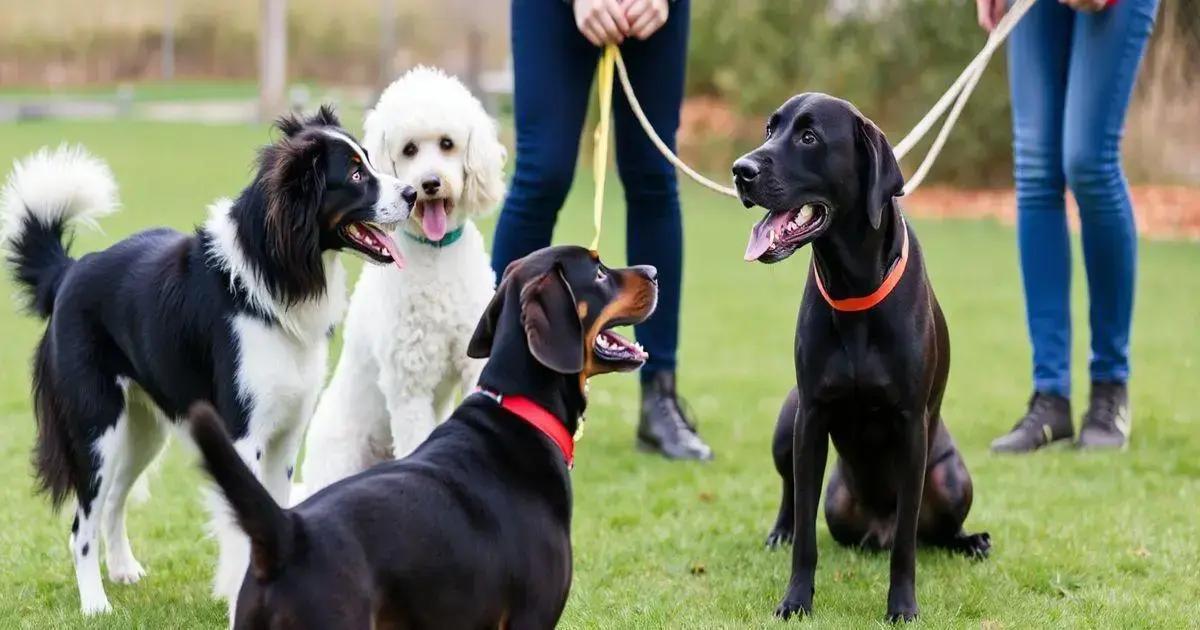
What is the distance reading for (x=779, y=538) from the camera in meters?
4.59

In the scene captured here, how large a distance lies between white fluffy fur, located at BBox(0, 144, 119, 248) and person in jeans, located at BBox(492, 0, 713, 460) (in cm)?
163

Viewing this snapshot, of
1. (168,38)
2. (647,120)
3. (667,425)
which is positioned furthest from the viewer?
(168,38)

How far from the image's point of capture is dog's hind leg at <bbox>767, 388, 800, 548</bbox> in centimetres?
437

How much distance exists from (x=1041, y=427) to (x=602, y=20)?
2.64 metres

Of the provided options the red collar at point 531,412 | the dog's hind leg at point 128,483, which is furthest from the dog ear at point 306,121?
the red collar at point 531,412

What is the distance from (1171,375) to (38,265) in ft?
21.0

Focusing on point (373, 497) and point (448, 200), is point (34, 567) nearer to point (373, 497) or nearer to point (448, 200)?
point (448, 200)

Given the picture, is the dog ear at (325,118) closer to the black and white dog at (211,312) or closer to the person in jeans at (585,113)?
the black and white dog at (211,312)

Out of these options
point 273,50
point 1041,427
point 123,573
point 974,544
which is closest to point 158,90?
point 273,50

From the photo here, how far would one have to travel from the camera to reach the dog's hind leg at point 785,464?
4371 mm

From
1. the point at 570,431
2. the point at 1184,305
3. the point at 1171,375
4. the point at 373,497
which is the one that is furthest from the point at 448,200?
the point at 1184,305

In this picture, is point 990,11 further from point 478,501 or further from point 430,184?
A: point 478,501

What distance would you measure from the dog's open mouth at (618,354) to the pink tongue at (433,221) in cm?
132

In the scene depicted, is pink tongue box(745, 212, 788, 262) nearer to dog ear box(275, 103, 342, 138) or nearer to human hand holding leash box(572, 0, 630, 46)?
dog ear box(275, 103, 342, 138)
